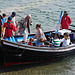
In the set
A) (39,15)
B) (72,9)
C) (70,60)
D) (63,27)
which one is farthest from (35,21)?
(70,60)

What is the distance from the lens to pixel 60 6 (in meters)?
24.1

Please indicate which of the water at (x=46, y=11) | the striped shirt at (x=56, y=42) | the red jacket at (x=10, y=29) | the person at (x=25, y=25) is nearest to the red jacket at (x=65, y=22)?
the water at (x=46, y=11)

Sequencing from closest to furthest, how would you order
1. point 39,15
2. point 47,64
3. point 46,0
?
point 47,64
point 39,15
point 46,0

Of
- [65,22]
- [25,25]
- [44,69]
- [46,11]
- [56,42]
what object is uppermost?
[25,25]

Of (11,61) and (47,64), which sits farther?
(47,64)

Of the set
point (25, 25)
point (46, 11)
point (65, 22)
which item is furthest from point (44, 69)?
point (46, 11)

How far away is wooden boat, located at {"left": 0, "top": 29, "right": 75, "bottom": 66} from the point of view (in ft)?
31.3

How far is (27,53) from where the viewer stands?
389 inches

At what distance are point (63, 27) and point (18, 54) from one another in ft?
13.0

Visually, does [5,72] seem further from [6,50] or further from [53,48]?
[53,48]

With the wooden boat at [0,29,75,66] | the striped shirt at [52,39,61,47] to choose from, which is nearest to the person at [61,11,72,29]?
the wooden boat at [0,29,75,66]

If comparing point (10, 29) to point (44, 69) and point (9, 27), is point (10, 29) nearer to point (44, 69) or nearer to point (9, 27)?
point (9, 27)

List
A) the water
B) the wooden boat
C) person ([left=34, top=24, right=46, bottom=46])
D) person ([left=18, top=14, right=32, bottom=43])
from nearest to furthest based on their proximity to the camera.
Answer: the wooden boat
person ([left=34, top=24, right=46, bottom=46])
person ([left=18, top=14, right=32, bottom=43])
the water

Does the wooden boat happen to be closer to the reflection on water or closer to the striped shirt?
the striped shirt
